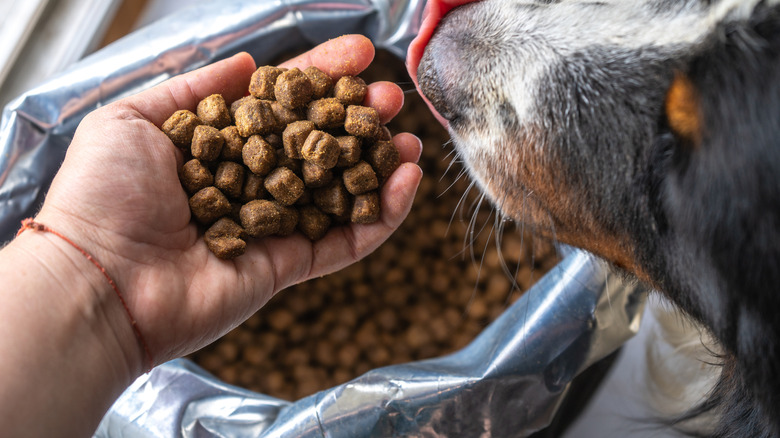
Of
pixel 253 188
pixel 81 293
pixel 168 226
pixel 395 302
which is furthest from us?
pixel 395 302

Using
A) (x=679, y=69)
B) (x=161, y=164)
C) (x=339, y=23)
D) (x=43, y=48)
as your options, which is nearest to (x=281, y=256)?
(x=161, y=164)

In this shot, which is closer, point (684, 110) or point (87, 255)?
point (684, 110)

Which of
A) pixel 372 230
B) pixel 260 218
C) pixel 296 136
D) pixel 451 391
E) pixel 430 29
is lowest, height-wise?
pixel 451 391

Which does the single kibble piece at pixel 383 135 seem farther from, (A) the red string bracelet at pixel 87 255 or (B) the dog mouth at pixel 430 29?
(A) the red string bracelet at pixel 87 255

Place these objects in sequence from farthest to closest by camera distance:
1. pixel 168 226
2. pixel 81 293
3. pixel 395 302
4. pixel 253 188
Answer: pixel 395 302
pixel 253 188
pixel 168 226
pixel 81 293

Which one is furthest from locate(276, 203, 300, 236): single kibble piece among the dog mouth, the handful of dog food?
the dog mouth

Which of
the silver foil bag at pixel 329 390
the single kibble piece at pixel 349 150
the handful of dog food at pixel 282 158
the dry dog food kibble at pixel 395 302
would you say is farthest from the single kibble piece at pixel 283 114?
the dry dog food kibble at pixel 395 302

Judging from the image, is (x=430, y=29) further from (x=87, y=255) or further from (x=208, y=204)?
(x=87, y=255)

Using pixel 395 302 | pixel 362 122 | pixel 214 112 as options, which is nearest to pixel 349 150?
pixel 362 122

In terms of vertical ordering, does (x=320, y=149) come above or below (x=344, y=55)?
below
